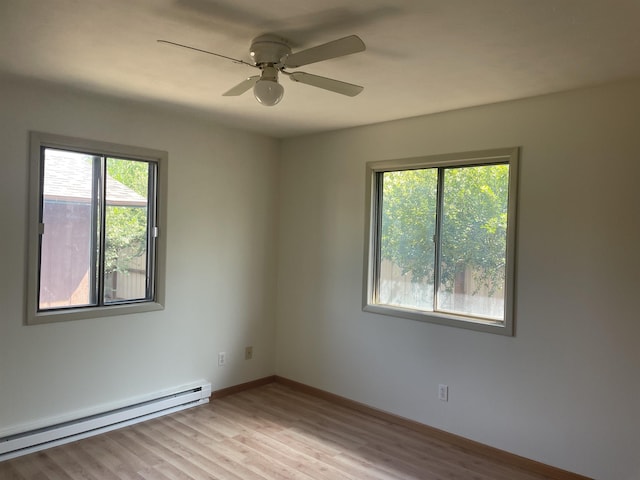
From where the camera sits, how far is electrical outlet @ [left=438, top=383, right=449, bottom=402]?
11.3 ft

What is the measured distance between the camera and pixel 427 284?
3.66 m

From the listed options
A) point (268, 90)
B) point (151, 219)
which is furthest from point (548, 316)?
point (151, 219)

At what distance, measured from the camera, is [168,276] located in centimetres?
385

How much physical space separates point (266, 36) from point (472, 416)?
2.76 metres

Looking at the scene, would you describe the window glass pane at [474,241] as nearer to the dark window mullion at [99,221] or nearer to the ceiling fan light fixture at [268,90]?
the ceiling fan light fixture at [268,90]

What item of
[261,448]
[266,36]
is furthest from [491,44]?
[261,448]

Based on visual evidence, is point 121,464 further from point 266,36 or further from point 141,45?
point 266,36

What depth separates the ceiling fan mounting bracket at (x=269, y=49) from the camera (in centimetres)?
218

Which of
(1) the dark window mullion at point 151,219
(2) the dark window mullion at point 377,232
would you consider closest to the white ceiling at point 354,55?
(1) the dark window mullion at point 151,219

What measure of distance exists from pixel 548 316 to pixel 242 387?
2.71 meters

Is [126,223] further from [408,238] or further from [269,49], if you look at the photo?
[408,238]

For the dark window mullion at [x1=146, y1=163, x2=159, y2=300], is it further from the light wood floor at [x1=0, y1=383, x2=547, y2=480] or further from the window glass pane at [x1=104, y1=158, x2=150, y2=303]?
the light wood floor at [x1=0, y1=383, x2=547, y2=480]

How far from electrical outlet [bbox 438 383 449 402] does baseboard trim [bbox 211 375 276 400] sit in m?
1.80

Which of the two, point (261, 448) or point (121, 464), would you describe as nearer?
point (121, 464)
